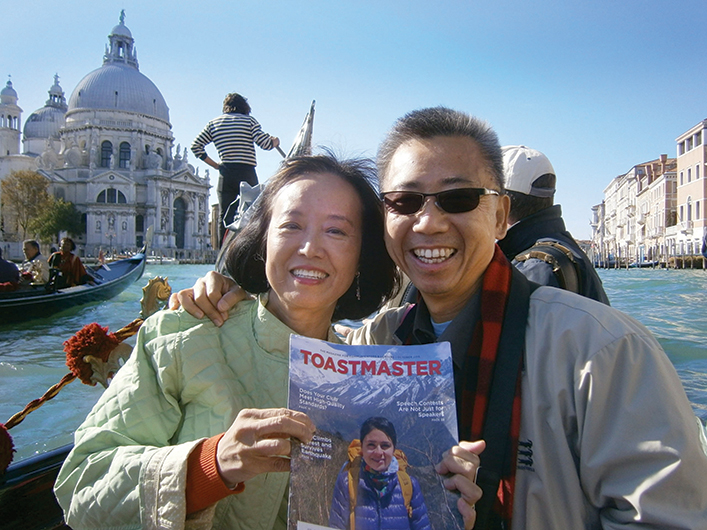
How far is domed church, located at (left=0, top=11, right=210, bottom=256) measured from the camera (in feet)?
142

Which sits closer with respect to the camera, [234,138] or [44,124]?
[234,138]

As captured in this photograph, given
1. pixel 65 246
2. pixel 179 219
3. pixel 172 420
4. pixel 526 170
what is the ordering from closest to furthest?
pixel 172 420 < pixel 526 170 < pixel 65 246 < pixel 179 219

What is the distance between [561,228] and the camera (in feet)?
6.55

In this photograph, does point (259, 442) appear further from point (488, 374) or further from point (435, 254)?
point (435, 254)

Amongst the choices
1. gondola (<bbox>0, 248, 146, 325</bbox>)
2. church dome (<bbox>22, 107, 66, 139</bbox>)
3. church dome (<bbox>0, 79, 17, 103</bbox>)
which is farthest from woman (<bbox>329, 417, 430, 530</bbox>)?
church dome (<bbox>0, 79, 17, 103</bbox>)

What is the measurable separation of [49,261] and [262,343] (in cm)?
984

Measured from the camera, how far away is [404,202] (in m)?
1.13

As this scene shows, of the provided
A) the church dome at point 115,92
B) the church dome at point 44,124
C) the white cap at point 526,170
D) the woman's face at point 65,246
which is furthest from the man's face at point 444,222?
the church dome at point 44,124

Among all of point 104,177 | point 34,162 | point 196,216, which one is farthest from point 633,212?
point 34,162

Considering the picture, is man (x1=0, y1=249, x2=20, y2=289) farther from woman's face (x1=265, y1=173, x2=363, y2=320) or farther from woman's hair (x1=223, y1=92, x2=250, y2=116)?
woman's face (x1=265, y1=173, x2=363, y2=320)

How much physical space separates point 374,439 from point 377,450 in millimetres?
16

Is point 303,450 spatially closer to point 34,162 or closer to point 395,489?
point 395,489

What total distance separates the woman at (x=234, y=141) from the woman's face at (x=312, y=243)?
224 centimetres

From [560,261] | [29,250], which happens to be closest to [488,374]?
[560,261]
